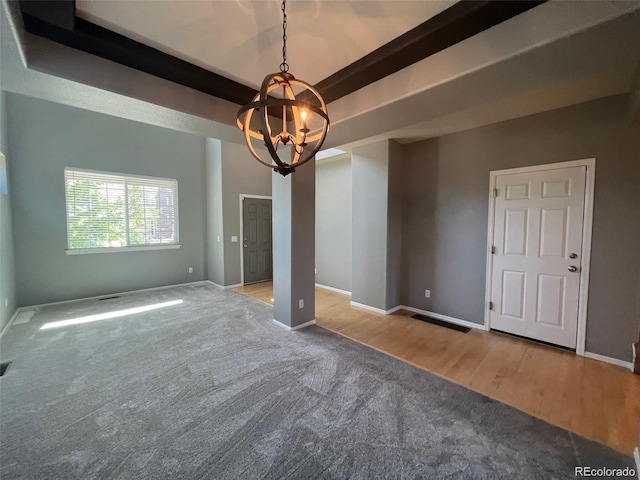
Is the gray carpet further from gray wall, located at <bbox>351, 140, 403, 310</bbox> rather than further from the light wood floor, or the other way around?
gray wall, located at <bbox>351, 140, 403, 310</bbox>

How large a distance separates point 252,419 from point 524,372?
2535 millimetres

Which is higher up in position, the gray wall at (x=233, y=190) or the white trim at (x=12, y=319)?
the gray wall at (x=233, y=190)

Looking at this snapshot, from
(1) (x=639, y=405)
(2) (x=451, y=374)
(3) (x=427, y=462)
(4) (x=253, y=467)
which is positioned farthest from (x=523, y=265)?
(4) (x=253, y=467)

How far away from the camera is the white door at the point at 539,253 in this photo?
279 cm

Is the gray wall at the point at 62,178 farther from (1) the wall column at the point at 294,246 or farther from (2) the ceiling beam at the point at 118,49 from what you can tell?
(2) the ceiling beam at the point at 118,49

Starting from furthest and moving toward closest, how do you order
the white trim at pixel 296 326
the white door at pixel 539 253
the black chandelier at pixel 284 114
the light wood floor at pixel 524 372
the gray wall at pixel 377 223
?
the gray wall at pixel 377 223
the white trim at pixel 296 326
the white door at pixel 539 253
the light wood floor at pixel 524 372
the black chandelier at pixel 284 114

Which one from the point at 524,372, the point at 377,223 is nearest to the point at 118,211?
the point at 377,223

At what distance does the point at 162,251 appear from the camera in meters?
5.38

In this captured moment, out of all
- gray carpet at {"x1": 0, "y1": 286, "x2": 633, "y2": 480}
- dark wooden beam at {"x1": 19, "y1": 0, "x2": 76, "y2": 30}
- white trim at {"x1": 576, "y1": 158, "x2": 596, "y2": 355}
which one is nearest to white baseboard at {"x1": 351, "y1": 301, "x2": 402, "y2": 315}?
gray carpet at {"x1": 0, "y1": 286, "x2": 633, "y2": 480}

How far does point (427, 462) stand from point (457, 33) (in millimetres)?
2675

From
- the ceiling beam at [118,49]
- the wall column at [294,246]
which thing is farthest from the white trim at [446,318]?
the ceiling beam at [118,49]

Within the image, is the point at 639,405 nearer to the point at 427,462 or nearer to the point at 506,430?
the point at 506,430

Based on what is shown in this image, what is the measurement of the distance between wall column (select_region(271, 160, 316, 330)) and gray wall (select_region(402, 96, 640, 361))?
5.54ft

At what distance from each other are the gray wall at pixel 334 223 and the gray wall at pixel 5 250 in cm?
476
